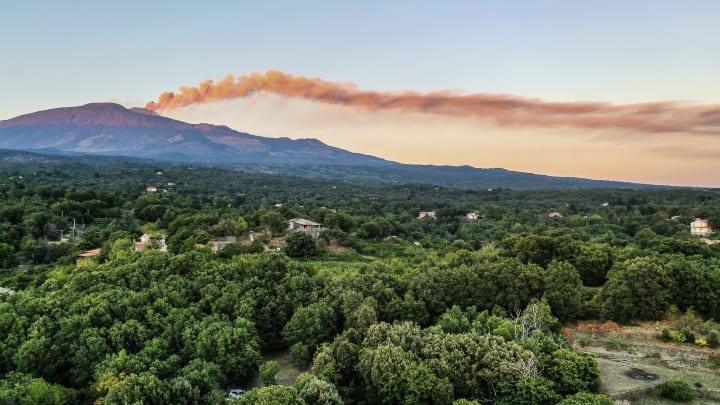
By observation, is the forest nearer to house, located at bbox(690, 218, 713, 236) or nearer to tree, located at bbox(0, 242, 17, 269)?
tree, located at bbox(0, 242, 17, 269)

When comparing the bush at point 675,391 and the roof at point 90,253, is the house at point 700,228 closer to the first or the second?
the bush at point 675,391

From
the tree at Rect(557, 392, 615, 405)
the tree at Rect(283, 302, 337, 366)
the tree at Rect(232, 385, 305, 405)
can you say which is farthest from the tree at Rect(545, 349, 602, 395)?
the tree at Rect(283, 302, 337, 366)

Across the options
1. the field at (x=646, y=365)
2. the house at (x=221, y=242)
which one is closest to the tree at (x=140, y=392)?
the field at (x=646, y=365)

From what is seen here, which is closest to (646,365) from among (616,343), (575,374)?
(616,343)

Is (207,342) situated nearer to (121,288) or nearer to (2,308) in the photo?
(121,288)

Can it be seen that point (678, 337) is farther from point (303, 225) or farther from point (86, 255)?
point (86, 255)

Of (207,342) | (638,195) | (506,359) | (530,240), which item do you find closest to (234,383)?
(207,342)
